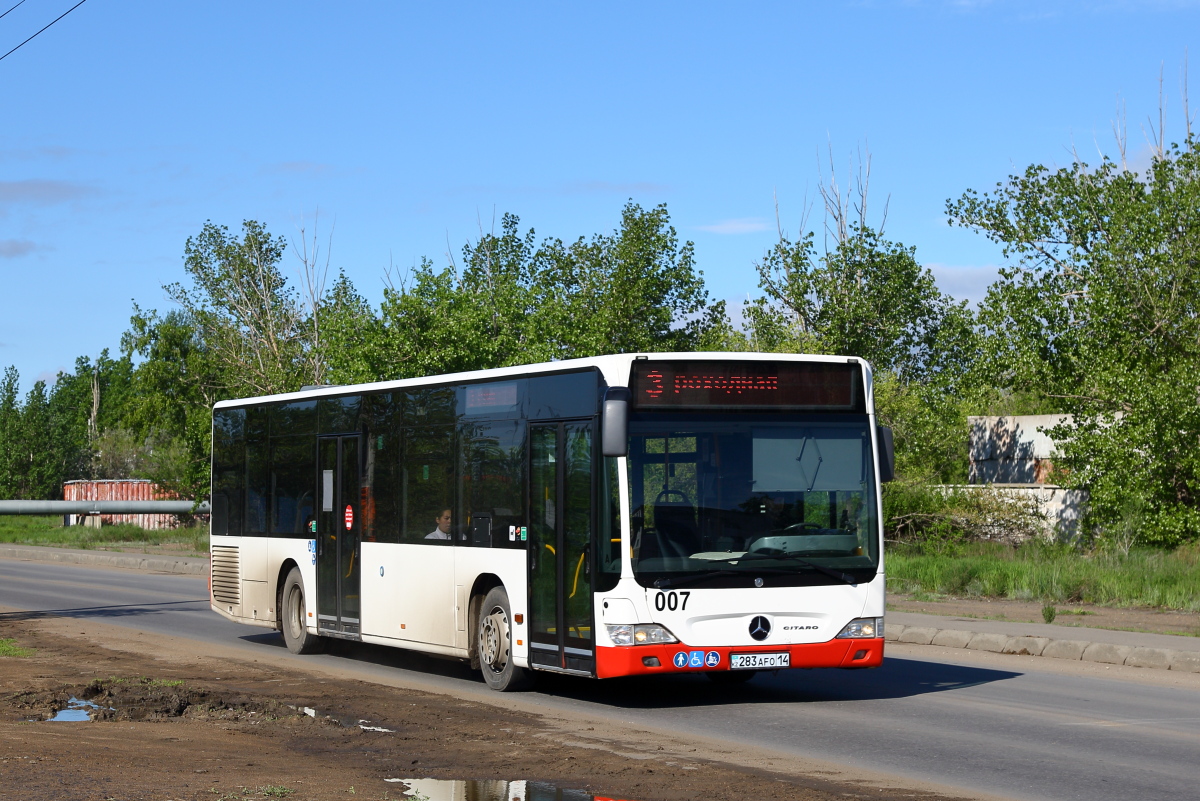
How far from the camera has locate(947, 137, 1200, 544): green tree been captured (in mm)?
26500

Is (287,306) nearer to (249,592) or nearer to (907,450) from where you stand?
(907,450)

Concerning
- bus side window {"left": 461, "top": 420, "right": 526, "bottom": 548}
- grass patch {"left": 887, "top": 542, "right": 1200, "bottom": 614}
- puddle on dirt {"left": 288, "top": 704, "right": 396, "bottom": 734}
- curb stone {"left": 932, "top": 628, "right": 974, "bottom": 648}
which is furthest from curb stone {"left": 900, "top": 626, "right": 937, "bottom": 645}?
puddle on dirt {"left": 288, "top": 704, "right": 396, "bottom": 734}

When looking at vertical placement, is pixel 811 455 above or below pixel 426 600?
above

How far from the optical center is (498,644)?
42.7ft

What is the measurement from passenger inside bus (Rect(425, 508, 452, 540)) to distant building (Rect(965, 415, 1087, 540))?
61.3ft

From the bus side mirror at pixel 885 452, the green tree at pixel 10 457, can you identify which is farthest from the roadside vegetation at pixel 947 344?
the green tree at pixel 10 457

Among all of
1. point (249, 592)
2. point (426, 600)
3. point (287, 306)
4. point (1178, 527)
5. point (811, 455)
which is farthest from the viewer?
point (287, 306)

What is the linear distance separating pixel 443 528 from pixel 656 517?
131 inches

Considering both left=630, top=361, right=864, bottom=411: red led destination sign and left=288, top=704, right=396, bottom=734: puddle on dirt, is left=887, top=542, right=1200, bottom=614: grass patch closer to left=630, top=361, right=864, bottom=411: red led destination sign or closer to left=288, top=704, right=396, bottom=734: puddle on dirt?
left=630, top=361, right=864, bottom=411: red led destination sign

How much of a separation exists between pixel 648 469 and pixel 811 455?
1.45 meters

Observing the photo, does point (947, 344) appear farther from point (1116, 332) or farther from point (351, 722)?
point (351, 722)

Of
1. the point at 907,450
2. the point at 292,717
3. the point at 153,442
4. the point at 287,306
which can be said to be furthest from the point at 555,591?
the point at 153,442

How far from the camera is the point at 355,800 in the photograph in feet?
24.7

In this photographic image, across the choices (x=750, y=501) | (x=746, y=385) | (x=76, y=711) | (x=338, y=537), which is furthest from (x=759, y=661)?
(x=338, y=537)
